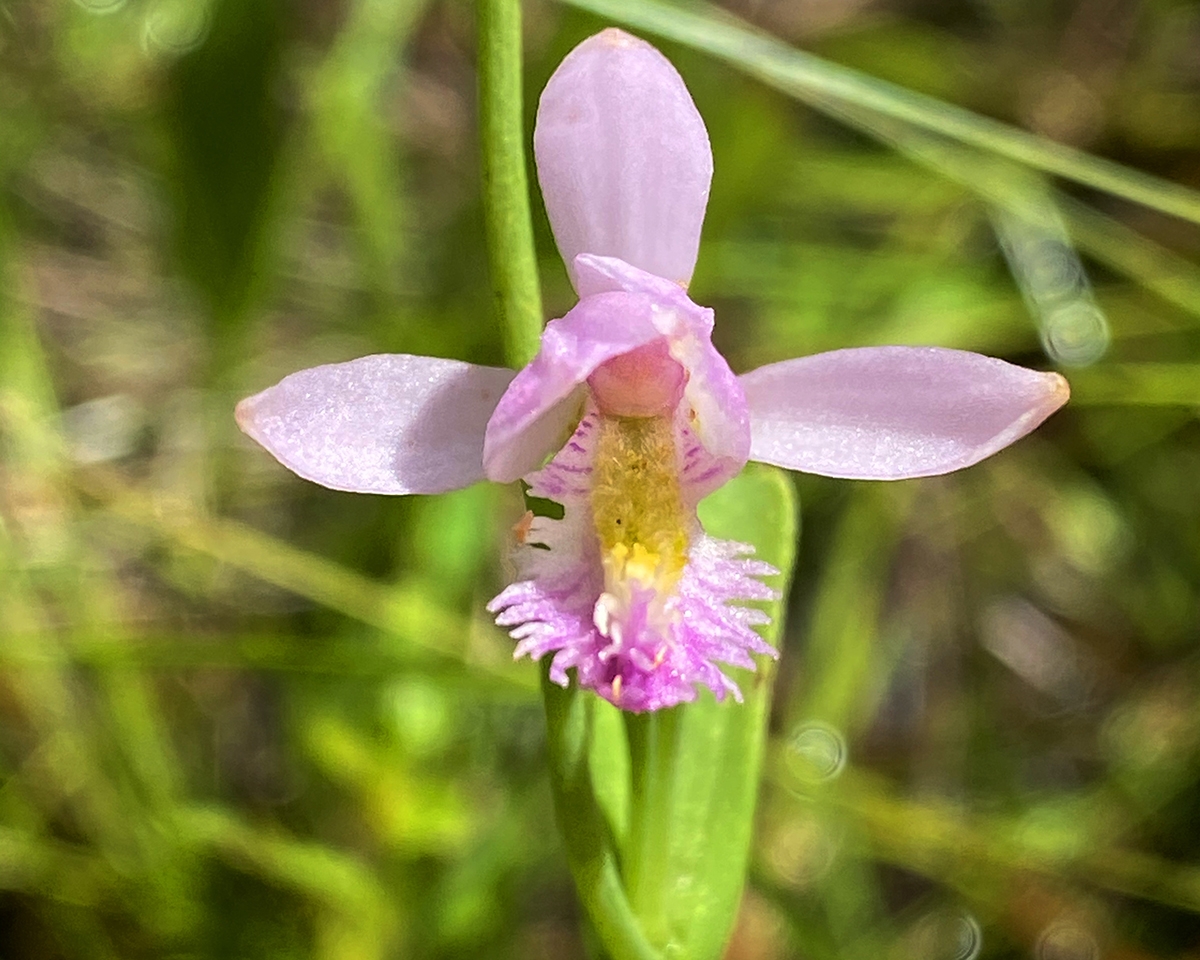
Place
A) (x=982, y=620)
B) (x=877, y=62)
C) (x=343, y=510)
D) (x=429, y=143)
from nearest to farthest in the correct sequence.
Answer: (x=343, y=510) → (x=982, y=620) → (x=877, y=62) → (x=429, y=143)

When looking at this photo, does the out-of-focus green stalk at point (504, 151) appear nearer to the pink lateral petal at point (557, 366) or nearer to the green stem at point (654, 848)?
the pink lateral petal at point (557, 366)

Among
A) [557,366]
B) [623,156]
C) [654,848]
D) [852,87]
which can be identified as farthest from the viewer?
[852,87]

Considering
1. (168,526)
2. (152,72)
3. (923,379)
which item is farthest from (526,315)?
(152,72)

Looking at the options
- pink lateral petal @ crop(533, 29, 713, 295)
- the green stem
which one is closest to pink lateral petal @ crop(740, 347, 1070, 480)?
pink lateral petal @ crop(533, 29, 713, 295)

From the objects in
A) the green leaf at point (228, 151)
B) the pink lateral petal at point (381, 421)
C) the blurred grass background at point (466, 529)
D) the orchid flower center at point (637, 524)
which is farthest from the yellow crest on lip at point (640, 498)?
the green leaf at point (228, 151)

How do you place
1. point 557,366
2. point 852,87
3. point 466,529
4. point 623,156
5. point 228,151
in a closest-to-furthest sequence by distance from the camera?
1. point 557,366
2. point 623,156
3. point 852,87
4. point 466,529
5. point 228,151

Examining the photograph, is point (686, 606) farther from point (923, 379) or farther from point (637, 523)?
point (923, 379)

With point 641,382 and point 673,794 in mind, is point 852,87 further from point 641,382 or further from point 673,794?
point 673,794

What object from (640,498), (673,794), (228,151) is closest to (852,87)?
(640,498)
